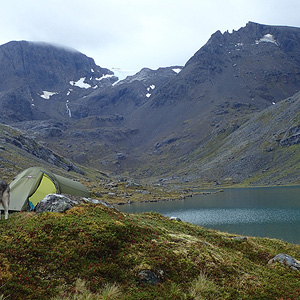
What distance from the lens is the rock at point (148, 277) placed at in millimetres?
10387

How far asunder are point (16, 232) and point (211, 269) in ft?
29.7

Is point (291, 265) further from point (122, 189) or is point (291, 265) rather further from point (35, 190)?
point (122, 189)

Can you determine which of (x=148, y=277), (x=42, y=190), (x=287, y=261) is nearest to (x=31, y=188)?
(x=42, y=190)

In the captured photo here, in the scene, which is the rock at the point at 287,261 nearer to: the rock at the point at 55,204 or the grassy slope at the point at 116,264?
the grassy slope at the point at 116,264

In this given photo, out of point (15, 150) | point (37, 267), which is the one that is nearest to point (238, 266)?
point (37, 267)

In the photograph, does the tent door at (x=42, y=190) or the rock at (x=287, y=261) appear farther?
the tent door at (x=42, y=190)

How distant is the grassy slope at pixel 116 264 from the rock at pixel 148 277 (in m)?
0.17

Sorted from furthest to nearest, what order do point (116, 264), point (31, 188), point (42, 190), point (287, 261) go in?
point (42, 190) → point (31, 188) → point (287, 261) → point (116, 264)

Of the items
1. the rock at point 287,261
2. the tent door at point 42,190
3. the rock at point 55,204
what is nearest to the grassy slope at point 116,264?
the rock at point 287,261

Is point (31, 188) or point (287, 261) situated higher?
point (31, 188)

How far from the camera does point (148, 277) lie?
34.5 feet

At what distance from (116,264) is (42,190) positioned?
645 inches

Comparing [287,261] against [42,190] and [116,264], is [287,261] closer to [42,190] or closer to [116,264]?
[116,264]

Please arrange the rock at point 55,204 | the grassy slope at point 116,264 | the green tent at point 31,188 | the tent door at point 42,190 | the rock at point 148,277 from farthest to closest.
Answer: the tent door at point 42,190
the green tent at point 31,188
the rock at point 55,204
the rock at point 148,277
the grassy slope at point 116,264
